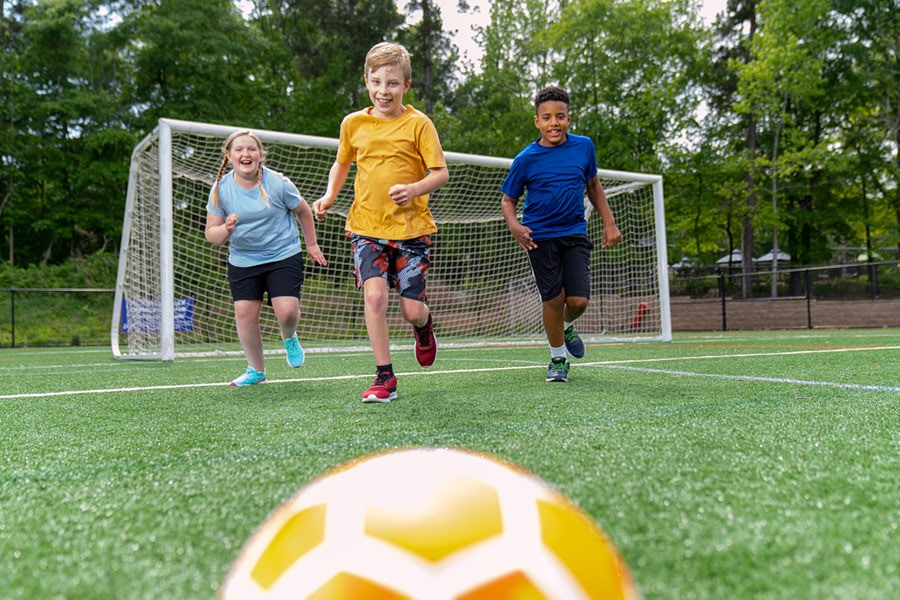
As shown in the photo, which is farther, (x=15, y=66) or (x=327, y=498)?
(x=15, y=66)

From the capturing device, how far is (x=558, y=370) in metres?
3.97

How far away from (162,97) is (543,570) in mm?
22718

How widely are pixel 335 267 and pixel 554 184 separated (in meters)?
6.57

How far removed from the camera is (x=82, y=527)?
1300 mm

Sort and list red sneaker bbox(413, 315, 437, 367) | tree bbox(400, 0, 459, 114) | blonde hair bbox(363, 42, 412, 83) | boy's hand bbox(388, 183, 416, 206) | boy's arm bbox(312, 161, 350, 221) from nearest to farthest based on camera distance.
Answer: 1. boy's hand bbox(388, 183, 416, 206)
2. blonde hair bbox(363, 42, 412, 83)
3. boy's arm bbox(312, 161, 350, 221)
4. red sneaker bbox(413, 315, 437, 367)
5. tree bbox(400, 0, 459, 114)

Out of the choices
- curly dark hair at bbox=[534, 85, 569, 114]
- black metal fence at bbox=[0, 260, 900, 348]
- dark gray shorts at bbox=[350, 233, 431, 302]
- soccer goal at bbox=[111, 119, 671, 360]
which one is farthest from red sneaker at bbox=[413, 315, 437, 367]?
black metal fence at bbox=[0, 260, 900, 348]

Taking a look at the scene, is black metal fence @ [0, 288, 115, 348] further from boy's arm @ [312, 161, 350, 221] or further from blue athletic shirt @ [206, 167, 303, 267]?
boy's arm @ [312, 161, 350, 221]

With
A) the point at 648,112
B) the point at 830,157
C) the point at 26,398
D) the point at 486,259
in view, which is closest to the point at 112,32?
the point at 486,259

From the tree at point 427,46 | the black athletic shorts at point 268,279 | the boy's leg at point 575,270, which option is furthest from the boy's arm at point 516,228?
the tree at point 427,46

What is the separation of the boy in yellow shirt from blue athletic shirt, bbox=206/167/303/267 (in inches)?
30.1

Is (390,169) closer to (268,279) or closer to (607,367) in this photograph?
(268,279)

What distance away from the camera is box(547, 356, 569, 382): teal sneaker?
12.9 ft

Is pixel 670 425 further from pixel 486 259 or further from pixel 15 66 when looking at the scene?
pixel 15 66

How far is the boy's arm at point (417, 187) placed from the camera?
3096 mm
